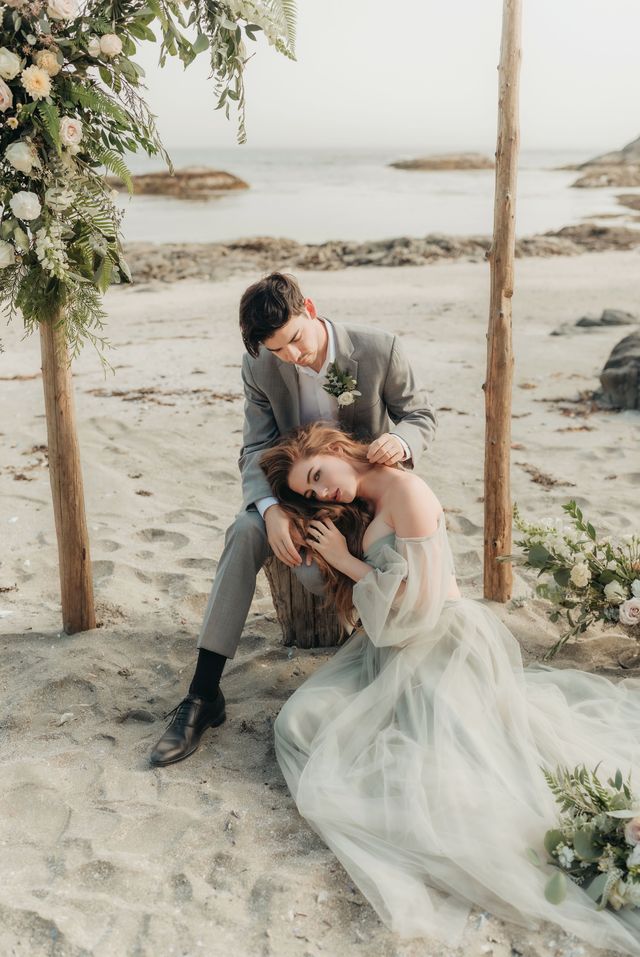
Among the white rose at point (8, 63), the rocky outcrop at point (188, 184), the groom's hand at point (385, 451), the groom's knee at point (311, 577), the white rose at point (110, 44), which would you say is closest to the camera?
the white rose at point (8, 63)

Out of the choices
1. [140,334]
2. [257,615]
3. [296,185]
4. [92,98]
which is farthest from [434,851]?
[296,185]

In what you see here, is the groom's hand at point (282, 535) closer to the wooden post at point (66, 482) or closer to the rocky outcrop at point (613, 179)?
the wooden post at point (66, 482)

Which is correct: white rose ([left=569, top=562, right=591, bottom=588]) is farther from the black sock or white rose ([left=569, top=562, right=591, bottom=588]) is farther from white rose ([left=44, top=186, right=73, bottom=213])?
white rose ([left=44, top=186, right=73, bottom=213])

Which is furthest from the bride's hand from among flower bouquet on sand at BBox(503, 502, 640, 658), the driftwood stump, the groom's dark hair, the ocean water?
the ocean water

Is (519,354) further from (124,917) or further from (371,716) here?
(124,917)

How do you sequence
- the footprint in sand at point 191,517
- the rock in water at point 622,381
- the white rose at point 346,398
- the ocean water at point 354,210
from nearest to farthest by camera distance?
1. the white rose at point 346,398
2. the footprint in sand at point 191,517
3. the rock in water at point 622,381
4. the ocean water at point 354,210

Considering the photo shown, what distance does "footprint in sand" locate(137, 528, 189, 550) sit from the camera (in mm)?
5070

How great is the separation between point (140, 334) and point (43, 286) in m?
7.77

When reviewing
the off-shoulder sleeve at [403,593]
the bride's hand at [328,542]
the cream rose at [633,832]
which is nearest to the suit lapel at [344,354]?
the bride's hand at [328,542]

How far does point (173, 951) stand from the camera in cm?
238

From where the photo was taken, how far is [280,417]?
399cm

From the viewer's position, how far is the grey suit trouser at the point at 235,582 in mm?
3473

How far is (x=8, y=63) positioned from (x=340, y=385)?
169 cm

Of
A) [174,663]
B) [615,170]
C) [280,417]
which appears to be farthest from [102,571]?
[615,170]
